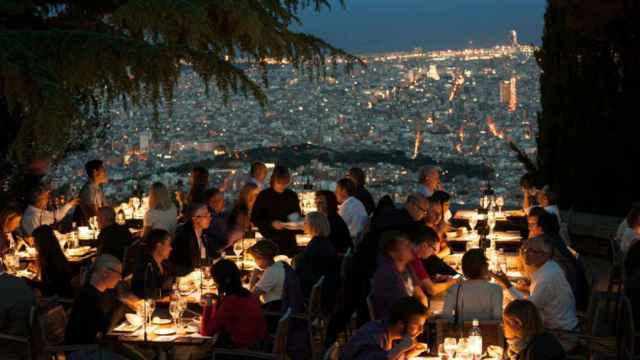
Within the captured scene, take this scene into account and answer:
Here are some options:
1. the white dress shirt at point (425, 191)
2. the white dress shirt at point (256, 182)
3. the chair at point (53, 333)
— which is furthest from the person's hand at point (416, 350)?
the white dress shirt at point (425, 191)

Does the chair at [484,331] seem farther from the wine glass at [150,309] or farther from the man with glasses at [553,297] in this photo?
the wine glass at [150,309]

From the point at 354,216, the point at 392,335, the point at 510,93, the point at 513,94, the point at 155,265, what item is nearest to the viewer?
the point at 392,335

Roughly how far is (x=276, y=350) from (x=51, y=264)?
3.26 m

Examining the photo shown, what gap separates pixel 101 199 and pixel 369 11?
14.2m

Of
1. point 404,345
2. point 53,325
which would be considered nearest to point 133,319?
point 53,325

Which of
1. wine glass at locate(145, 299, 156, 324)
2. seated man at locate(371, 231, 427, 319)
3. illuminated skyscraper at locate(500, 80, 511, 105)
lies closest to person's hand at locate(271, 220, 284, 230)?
seated man at locate(371, 231, 427, 319)

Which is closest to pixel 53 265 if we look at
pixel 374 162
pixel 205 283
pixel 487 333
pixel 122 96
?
pixel 205 283

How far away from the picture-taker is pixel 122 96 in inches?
331

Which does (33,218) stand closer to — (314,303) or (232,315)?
(314,303)

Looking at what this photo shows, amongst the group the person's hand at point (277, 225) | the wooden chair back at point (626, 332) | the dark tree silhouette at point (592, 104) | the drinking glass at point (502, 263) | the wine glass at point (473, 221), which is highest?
the dark tree silhouette at point (592, 104)

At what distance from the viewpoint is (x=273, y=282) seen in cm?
860

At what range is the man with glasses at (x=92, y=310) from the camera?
25.0 feet

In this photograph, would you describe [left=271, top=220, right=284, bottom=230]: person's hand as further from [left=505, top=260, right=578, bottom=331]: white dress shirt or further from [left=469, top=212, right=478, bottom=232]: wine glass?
[left=505, top=260, right=578, bottom=331]: white dress shirt

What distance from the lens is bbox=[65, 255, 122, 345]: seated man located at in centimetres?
762
